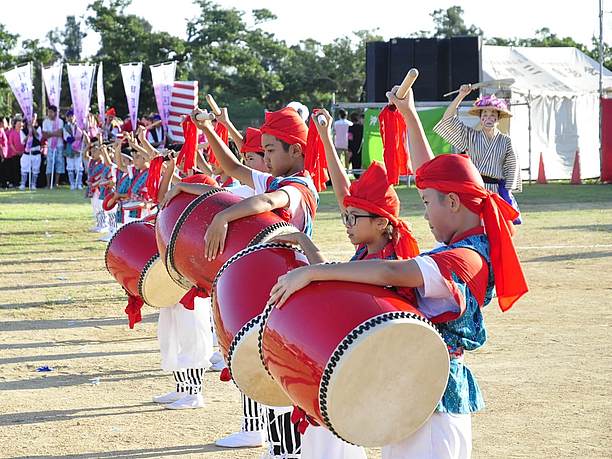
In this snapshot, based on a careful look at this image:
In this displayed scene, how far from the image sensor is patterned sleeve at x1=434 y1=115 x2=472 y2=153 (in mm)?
7320

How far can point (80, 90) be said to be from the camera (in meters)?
26.2

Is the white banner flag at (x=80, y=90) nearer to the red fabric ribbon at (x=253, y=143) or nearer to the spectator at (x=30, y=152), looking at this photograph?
the spectator at (x=30, y=152)

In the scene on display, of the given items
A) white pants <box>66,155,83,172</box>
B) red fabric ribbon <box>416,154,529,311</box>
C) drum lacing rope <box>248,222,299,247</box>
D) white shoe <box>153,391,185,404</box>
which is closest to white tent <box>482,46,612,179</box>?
white pants <box>66,155,83,172</box>

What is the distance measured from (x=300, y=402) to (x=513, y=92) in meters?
21.5

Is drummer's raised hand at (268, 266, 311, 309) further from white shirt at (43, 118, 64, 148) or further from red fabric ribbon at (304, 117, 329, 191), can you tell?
Answer: white shirt at (43, 118, 64, 148)

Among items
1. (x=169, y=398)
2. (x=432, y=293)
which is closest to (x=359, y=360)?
(x=432, y=293)

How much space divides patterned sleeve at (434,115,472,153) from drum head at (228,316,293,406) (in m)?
3.84

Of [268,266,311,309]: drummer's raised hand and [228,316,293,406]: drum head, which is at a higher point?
[268,266,311,309]: drummer's raised hand

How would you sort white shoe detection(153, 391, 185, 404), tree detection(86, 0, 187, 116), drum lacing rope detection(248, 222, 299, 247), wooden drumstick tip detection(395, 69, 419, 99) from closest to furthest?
wooden drumstick tip detection(395, 69, 419, 99) → drum lacing rope detection(248, 222, 299, 247) → white shoe detection(153, 391, 185, 404) → tree detection(86, 0, 187, 116)

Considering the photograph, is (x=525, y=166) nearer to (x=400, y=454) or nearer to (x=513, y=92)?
(x=513, y=92)

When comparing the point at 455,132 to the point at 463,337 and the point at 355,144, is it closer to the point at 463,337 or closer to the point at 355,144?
the point at 463,337

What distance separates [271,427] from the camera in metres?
4.47

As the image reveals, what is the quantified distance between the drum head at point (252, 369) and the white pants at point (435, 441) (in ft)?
1.59

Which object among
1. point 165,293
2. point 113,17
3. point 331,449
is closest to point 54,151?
point 113,17
